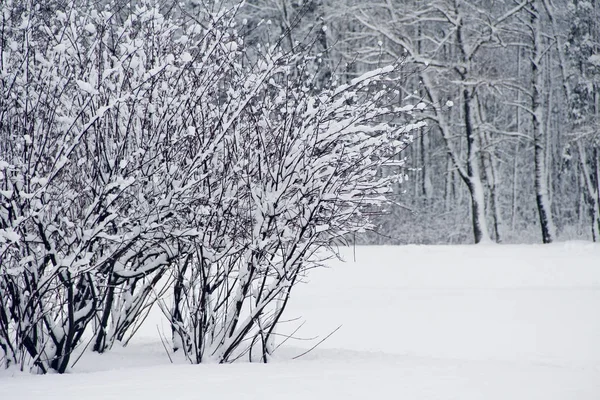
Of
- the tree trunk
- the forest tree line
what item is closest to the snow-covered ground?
the forest tree line

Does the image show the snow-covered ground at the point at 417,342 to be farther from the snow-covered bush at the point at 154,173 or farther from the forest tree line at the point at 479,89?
the forest tree line at the point at 479,89

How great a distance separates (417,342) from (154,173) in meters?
5.36

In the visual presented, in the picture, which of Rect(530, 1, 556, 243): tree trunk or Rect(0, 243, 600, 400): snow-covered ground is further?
Rect(530, 1, 556, 243): tree trunk

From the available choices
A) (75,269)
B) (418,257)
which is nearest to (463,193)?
(418,257)

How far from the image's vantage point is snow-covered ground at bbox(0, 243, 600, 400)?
436 centimetres

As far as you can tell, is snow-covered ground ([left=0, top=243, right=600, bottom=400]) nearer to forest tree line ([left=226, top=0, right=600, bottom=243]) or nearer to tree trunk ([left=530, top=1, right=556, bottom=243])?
forest tree line ([left=226, top=0, right=600, bottom=243])

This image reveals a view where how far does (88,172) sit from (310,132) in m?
1.93

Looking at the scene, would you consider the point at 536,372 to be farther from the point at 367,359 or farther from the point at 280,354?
the point at 280,354

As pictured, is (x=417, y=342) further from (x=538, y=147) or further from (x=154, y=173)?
(x=538, y=147)

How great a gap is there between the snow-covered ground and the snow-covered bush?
24.4 inches

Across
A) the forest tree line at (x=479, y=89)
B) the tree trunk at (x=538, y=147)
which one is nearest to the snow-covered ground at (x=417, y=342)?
the forest tree line at (x=479, y=89)

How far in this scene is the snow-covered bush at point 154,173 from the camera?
5.07 meters

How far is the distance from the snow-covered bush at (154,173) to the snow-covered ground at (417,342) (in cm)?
62

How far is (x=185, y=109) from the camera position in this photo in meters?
5.50
